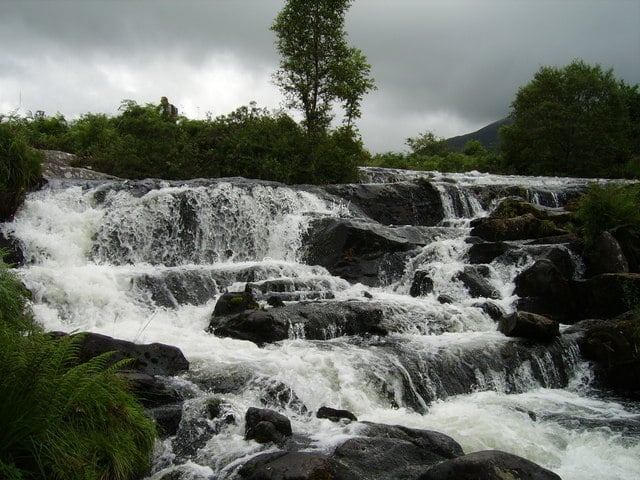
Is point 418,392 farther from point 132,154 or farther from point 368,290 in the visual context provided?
point 132,154

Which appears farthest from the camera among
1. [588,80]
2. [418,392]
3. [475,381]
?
[588,80]

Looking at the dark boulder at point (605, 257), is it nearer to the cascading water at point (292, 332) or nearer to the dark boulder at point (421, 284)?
the cascading water at point (292, 332)

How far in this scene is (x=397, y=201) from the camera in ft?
61.8

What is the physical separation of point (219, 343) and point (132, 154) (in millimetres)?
15359

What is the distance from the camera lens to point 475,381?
7930mm

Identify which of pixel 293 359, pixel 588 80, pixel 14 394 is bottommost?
pixel 293 359

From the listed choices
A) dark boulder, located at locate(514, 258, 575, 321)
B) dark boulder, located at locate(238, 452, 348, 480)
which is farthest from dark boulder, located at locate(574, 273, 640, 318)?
dark boulder, located at locate(238, 452, 348, 480)

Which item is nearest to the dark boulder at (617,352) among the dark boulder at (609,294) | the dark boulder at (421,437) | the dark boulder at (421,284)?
the dark boulder at (609,294)

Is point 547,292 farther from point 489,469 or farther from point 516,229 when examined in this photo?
point 489,469

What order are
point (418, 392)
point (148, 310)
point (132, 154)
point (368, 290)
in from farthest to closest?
point (132, 154), point (368, 290), point (148, 310), point (418, 392)

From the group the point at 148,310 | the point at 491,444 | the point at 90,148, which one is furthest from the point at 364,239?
the point at 90,148

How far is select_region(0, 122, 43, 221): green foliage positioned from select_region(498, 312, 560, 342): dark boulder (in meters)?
11.5

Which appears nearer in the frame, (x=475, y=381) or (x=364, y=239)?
(x=475, y=381)

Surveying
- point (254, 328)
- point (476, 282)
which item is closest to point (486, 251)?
point (476, 282)
